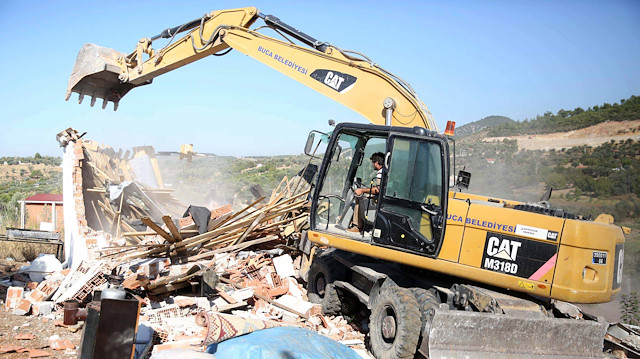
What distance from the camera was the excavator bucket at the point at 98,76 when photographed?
927 centimetres

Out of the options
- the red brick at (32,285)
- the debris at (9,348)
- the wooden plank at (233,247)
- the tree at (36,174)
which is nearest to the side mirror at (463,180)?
the wooden plank at (233,247)

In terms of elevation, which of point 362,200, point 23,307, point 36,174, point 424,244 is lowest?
point 36,174

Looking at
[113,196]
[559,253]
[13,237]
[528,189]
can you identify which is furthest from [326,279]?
[528,189]

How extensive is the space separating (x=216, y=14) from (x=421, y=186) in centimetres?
490

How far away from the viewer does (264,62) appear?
7.60m

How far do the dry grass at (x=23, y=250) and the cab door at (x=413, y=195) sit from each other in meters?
8.39

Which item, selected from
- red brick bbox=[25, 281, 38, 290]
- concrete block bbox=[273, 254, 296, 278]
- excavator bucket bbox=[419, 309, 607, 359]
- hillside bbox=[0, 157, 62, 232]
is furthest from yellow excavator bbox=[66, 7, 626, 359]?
hillside bbox=[0, 157, 62, 232]

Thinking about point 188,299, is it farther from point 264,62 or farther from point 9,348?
point 264,62

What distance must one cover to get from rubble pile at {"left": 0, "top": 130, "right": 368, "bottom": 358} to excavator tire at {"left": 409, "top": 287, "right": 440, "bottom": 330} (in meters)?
1.07

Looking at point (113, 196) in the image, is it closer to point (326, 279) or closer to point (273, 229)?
point (273, 229)

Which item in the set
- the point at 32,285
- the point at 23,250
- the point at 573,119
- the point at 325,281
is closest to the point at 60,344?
the point at 32,285

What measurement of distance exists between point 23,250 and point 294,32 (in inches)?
312

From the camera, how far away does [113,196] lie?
10.5m

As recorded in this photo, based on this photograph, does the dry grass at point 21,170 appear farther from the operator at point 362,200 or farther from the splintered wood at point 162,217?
the operator at point 362,200
